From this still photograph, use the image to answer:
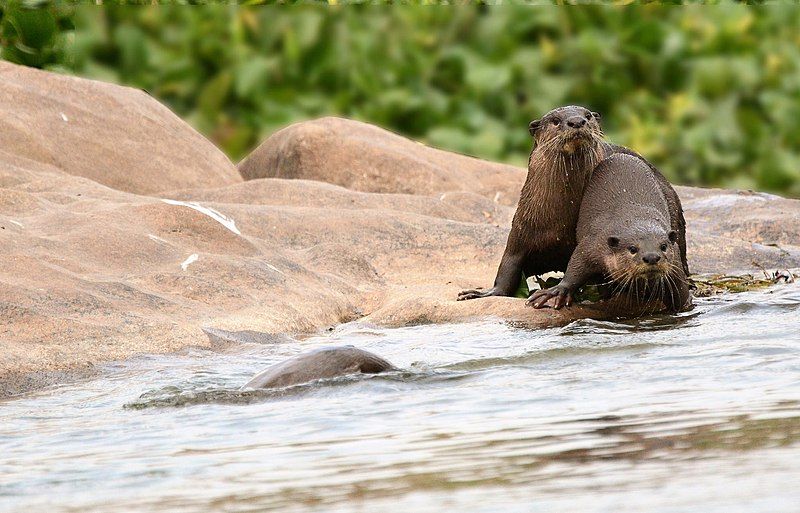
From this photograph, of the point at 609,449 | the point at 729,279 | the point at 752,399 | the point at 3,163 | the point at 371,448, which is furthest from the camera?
the point at 3,163

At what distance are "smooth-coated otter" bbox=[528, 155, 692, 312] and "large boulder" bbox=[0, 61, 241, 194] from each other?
3.14 meters

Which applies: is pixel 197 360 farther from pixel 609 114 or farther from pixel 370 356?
pixel 609 114

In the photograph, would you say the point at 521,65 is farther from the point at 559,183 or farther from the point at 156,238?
the point at 156,238

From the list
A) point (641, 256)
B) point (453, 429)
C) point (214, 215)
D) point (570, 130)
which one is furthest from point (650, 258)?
point (214, 215)

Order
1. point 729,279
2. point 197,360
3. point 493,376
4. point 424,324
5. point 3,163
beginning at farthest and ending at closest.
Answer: point 3,163 < point 729,279 < point 424,324 < point 197,360 < point 493,376

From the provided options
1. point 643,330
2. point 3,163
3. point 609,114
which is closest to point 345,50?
point 609,114

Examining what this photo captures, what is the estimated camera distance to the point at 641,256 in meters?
5.96

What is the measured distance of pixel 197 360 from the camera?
562 centimetres

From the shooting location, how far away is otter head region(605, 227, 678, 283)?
5.97 m

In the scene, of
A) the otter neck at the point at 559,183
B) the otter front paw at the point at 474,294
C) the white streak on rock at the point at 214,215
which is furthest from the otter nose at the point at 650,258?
the white streak on rock at the point at 214,215

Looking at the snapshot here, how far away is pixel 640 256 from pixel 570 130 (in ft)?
2.25

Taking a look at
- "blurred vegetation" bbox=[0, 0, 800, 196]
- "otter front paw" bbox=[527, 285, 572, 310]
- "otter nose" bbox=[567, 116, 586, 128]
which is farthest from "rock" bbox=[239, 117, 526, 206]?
"otter front paw" bbox=[527, 285, 572, 310]

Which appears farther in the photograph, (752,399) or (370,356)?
(370,356)

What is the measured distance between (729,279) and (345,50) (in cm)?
283
